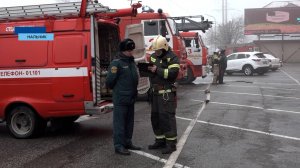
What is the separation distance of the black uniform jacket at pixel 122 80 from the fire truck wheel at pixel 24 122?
77.3 inches

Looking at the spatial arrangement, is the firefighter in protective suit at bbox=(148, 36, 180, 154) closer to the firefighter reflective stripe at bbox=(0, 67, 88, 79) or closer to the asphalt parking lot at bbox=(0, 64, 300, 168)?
the asphalt parking lot at bbox=(0, 64, 300, 168)

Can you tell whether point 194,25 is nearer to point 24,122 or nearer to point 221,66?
point 221,66

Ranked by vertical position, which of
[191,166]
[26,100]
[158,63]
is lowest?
[191,166]

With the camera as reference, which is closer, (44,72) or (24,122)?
(44,72)

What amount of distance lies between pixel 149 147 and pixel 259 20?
54.7 metres

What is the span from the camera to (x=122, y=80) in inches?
284

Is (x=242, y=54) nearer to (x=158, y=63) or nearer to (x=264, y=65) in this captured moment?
(x=264, y=65)

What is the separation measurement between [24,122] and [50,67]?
126cm

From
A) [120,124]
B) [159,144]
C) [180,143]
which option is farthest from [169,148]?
[120,124]

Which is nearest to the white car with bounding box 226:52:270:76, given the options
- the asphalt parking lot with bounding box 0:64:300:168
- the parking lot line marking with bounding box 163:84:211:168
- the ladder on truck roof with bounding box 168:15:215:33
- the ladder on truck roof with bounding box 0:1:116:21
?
the ladder on truck roof with bounding box 168:15:215:33

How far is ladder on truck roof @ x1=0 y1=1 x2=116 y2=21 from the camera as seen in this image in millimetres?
8216

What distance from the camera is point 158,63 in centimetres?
718

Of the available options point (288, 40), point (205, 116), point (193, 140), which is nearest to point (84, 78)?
point (193, 140)

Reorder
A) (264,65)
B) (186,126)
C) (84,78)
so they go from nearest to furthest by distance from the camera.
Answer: (84,78)
(186,126)
(264,65)
